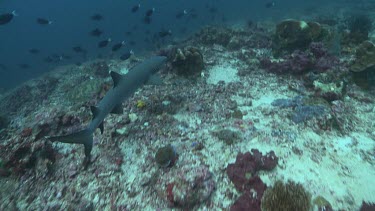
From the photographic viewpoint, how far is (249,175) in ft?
21.1

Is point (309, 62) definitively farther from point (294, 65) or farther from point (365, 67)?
point (365, 67)

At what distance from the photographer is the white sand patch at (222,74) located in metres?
12.3

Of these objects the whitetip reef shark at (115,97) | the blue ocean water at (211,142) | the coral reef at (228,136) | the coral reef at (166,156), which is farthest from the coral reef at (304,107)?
the whitetip reef shark at (115,97)

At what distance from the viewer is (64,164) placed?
7.85 m

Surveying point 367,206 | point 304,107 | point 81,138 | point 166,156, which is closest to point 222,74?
point 304,107

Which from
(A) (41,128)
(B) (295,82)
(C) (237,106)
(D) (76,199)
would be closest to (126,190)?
(D) (76,199)

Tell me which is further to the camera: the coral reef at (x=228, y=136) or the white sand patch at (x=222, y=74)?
the white sand patch at (x=222, y=74)

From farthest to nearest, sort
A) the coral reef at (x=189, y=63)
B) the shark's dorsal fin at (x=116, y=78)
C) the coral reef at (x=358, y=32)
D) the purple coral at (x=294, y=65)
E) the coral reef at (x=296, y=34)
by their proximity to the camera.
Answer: the coral reef at (x=358, y=32) < the coral reef at (x=296, y=34) < the coral reef at (x=189, y=63) < the purple coral at (x=294, y=65) < the shark's dorsal fin at (x=116, y=78)

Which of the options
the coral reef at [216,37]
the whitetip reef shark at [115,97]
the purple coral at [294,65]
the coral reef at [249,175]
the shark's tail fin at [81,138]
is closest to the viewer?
the coral reef at [249,175]

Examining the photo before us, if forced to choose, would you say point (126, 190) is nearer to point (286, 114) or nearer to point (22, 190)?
point (22, 190)

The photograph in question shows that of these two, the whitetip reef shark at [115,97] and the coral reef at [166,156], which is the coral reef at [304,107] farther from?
the whitetip reef shark at [115,97]

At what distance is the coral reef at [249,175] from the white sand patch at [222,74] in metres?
5.74

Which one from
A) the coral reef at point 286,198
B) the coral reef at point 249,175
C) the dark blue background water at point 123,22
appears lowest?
the dark blue background water at point 123,22

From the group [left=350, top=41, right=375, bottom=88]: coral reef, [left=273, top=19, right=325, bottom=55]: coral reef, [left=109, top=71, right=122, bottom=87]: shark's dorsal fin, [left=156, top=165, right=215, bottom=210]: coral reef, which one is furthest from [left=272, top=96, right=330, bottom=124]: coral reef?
[left=109, top=71, right=122, bottom=87]: shark's dorsal fin
